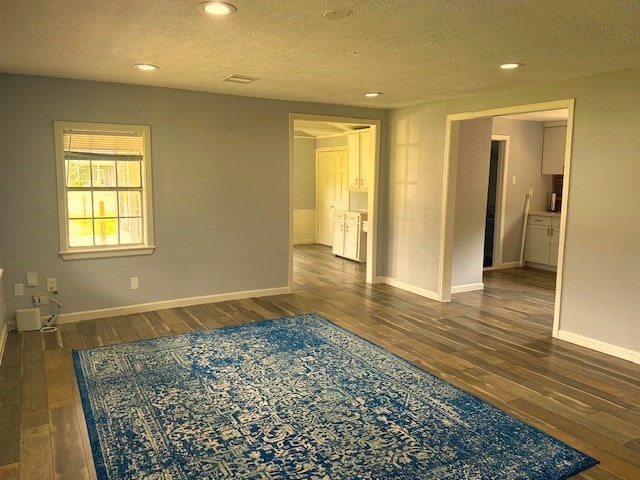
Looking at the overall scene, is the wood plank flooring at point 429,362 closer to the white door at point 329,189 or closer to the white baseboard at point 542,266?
the white baseboard at point 542,266

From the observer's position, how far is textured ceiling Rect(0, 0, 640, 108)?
8.36 ft

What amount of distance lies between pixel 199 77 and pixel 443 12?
8.45 ft

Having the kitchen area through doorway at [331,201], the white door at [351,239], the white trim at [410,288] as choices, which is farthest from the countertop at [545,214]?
the white trim at [410,288]

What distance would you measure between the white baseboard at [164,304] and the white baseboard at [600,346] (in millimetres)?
3106

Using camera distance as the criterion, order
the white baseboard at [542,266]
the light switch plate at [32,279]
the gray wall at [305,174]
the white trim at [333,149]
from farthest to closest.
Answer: the gray wall at [305,174], the white trim at [333,149], the white baseboard at [542,266], the light switch plate at [32,279]

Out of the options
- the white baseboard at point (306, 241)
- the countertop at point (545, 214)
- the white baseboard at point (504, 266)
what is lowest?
the white baseboard at point (504, 266)

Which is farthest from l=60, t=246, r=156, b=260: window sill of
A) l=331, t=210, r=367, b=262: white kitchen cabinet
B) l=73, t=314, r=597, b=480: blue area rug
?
l=331, t=210, r=367, b=262: white kitchen cabinet

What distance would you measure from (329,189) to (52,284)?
6.02 m

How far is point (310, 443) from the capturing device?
8.85 ft

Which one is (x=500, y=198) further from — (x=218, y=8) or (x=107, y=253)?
(x=218, y=8)

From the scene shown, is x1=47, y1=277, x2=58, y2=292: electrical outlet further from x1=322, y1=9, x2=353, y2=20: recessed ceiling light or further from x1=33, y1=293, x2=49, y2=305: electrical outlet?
x1=322, y1=9, x2=353, y2=20: recessed ceiling light

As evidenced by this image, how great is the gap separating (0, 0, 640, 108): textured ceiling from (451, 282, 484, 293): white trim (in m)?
2.57

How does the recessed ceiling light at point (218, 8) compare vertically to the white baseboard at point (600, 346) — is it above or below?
above

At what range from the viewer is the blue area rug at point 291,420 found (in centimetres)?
249
